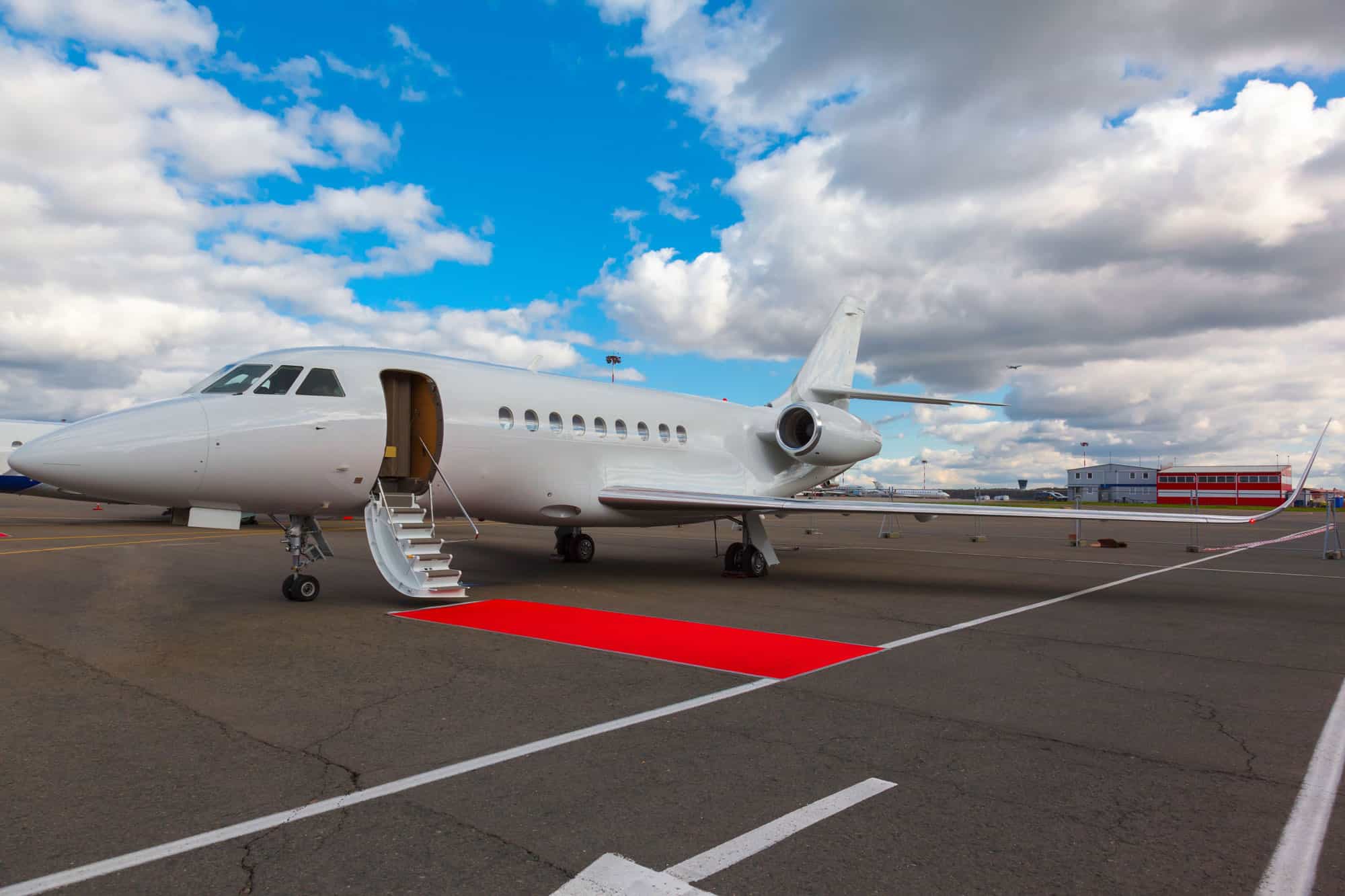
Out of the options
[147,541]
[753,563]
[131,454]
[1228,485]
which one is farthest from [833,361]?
[1228,485]

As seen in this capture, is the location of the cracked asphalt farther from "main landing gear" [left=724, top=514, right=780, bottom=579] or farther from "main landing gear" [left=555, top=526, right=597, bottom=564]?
"main landing gear" [left=555, top=526, right=597, bottom=564]

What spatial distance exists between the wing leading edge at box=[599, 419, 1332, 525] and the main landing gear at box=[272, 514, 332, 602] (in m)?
4.30

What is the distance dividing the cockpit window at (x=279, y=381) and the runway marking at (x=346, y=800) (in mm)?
6568

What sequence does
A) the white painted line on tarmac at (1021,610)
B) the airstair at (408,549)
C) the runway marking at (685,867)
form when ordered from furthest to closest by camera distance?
the airstair at (408,549) → the white painted line on tarmac at (1021,610) → the runway marking at (685,867)

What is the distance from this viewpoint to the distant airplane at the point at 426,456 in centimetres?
827

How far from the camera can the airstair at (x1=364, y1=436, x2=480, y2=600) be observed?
9234 millimetres

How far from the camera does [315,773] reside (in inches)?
158

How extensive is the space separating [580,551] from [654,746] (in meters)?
11.4

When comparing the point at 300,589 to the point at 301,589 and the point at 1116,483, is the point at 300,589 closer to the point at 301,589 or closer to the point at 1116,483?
the point at 301,589

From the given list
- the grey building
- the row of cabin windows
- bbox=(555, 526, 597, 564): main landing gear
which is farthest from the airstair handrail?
the grey building

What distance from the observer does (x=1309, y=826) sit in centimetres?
350

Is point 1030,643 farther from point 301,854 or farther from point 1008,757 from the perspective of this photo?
point 301,854

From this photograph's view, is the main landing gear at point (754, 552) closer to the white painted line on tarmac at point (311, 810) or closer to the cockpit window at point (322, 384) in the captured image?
the cockpit window at point (322, 384)

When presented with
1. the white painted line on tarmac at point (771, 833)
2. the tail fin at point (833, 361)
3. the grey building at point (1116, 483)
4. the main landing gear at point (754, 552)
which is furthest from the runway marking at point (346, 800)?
the grey building at point (1116, 483)
